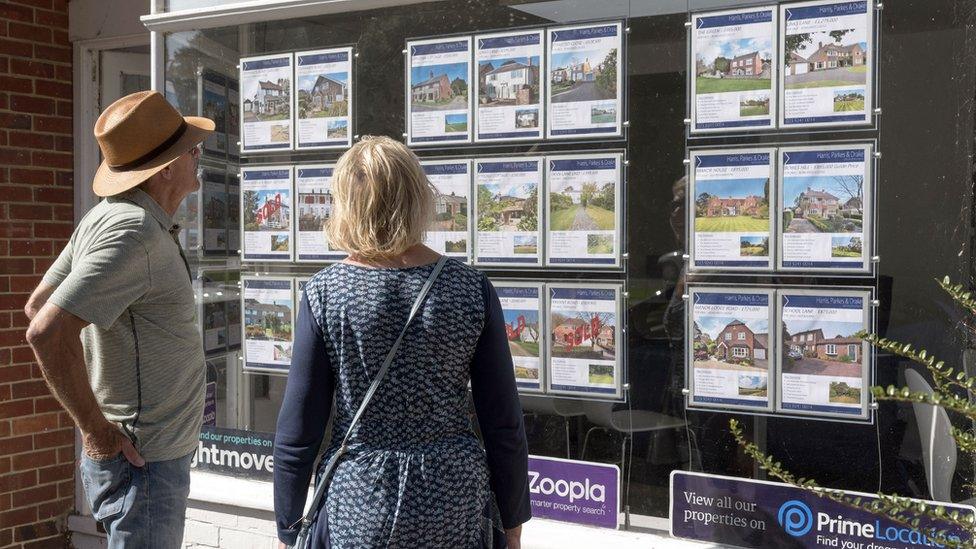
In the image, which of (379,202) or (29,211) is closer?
(379,202)

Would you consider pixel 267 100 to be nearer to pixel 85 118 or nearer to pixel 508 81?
pixel 508 81

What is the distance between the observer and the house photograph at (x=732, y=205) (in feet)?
11.5

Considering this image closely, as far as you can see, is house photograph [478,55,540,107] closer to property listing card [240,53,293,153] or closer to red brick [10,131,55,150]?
property listing card [240,53,293,153]

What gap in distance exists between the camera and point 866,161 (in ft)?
10.9

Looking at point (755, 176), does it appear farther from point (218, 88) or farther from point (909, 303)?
point (218, 88)

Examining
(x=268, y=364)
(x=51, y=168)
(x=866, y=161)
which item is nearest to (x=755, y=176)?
(x=866, y=161)

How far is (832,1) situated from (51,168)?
4.40 metres

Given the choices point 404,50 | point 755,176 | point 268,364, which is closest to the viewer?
point 755,176

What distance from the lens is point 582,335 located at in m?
3.85

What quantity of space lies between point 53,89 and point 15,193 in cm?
67

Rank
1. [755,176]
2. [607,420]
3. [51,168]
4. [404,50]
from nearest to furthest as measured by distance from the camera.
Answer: [755,176]
[607,420]
[404,50]
[51,168]

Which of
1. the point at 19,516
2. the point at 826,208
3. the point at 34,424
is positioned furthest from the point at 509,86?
the point at 19,516

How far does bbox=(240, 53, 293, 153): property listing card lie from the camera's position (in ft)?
14.8

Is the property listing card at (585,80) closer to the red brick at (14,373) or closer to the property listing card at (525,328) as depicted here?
the property listing card at (525,328)
